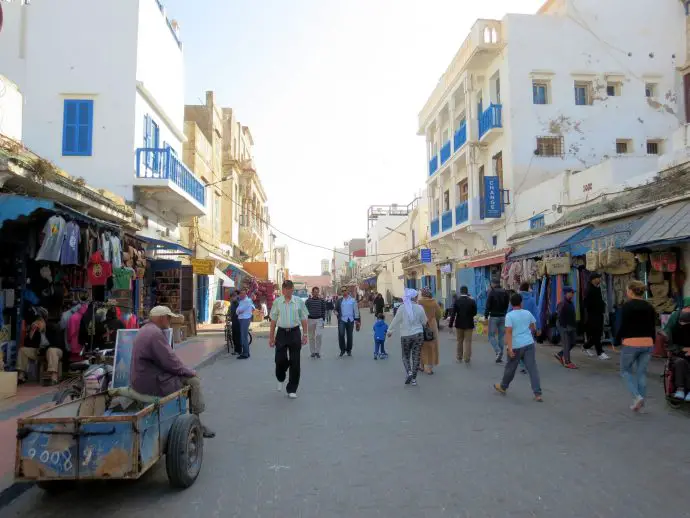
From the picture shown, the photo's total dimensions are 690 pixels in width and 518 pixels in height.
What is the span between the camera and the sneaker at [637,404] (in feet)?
23.5

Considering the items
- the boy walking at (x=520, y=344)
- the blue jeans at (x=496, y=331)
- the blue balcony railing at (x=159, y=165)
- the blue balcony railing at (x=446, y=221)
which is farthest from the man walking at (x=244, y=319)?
the blue balcony railing at (x=446, y=221)

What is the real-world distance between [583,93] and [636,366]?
1820 centimetres

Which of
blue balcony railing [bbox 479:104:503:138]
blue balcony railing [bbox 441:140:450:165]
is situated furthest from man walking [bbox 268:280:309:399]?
blue balcony railing [bbox 441:140:450:165]

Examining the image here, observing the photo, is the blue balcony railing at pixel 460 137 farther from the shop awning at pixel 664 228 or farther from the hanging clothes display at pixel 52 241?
the hanging clothes display at pixel 52 241

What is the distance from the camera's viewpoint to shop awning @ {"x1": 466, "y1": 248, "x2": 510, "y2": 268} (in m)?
20.7

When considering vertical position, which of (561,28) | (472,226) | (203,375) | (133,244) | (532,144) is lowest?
(203,375)

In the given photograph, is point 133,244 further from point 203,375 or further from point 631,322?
point 631,322

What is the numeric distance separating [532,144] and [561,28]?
5000mm

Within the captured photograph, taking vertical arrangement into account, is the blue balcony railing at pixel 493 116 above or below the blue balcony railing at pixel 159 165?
above

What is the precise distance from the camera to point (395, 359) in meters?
13.8

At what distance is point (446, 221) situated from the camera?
2906 cm

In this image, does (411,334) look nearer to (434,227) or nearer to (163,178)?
(163,178)

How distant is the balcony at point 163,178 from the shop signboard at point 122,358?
33.6 feet

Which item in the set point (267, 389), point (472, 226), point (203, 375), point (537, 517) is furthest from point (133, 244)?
point (472, 226)
